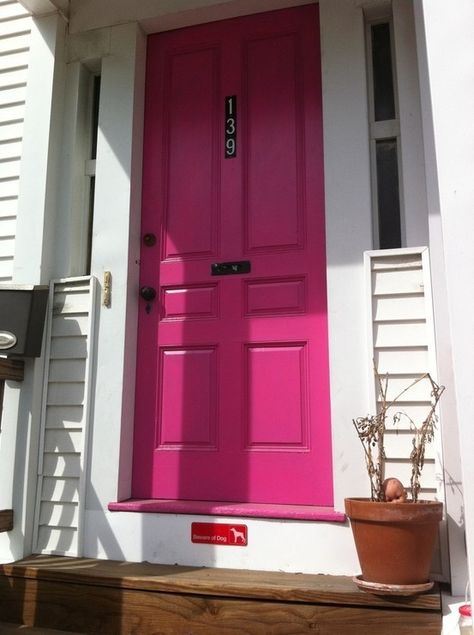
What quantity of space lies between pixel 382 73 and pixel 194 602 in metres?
2.21

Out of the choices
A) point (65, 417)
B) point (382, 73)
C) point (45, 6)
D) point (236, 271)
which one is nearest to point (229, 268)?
point (236, 271)

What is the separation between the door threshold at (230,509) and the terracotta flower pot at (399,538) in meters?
0.29

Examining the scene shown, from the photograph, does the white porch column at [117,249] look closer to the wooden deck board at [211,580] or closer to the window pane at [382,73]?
the wooden deck board at [211,580]

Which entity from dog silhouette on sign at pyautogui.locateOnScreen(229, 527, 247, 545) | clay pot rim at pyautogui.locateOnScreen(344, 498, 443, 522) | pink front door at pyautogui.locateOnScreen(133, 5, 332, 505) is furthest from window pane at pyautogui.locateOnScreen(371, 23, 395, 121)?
dog silhouette on sign at pyautogui.locateOnScreen(229, 527, 247, 545)

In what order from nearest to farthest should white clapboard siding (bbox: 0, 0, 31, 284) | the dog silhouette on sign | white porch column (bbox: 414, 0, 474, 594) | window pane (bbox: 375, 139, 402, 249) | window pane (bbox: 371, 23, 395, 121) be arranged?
1. white porch column (bbox: 414, 0, 474, 594)
2. the dog silhouette on sign
3. window pane (bbox: 375, 139, 402, 249)
4. window pane (bbox: 371, 23, 395, 121)
5. white clapboard siding (bbox: 0, 0, 31, 284)

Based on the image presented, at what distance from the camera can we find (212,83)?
285 centimetres

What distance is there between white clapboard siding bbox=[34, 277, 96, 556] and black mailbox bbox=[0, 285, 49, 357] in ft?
0.38

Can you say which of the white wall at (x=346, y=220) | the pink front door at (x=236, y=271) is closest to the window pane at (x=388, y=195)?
the white wall at (x=346, y=220)

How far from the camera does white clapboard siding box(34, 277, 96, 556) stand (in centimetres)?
252

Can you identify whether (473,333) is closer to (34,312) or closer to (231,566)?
(231,566)

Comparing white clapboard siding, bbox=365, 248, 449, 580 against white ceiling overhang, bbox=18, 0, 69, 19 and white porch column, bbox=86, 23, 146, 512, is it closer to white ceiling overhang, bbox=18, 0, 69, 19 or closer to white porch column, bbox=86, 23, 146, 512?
white porch column, bbox=86, 23, 146, 512

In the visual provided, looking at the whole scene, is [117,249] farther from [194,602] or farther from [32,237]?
[194,602]

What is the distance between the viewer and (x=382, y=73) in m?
2.62

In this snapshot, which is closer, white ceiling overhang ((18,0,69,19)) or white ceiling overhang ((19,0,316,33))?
white ceiling overhang ((19,0,316,33))
